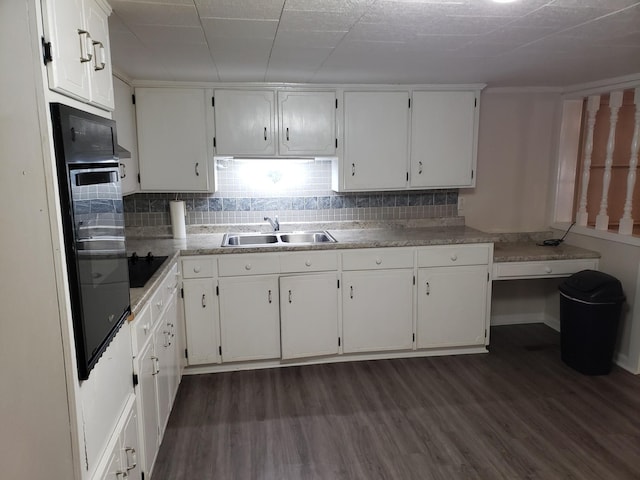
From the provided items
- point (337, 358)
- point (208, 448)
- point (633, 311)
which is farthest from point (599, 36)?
point (208, 448)

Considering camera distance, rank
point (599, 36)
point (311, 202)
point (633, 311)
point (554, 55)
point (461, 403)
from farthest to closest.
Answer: point (311, 202) → point (633, 311) → point (461, 403) → point (554, 55) → point (599, 36)

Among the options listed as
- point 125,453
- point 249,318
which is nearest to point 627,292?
point 249,318

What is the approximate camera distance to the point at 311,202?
3.82 metres

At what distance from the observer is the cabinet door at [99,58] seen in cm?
152

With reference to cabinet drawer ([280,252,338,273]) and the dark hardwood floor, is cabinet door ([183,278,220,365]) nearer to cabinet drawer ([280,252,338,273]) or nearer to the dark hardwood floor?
the dark hardwood floor

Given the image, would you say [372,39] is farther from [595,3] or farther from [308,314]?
[308,314]

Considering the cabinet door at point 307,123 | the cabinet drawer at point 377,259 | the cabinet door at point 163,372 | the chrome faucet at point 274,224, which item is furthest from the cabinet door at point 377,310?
the cabinet door at point 163,372

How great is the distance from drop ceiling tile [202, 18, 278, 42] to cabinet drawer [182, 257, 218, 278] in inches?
57.9

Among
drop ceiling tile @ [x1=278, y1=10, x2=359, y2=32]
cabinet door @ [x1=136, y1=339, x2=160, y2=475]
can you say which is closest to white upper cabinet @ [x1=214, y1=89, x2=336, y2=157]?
drop ceiling tile @ [x1=278, y1=10, x2=359, y2=32]

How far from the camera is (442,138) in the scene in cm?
362

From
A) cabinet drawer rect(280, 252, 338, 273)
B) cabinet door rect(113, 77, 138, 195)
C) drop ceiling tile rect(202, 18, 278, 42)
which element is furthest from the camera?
cabinet drawer rect(280, 252, 338, 273)

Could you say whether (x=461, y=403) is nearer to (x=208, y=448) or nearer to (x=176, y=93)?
(x=208, y=448)

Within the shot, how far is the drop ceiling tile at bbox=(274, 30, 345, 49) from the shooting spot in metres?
2.12

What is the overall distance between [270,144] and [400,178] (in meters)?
1.05
